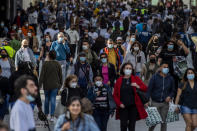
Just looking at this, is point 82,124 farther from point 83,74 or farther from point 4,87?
point 83,74

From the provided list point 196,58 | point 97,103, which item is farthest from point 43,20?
point 97,103

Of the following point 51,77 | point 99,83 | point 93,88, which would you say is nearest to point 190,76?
point 99,83

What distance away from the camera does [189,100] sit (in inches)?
449

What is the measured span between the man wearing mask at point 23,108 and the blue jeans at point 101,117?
428cm

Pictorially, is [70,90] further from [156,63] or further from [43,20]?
[43,20]

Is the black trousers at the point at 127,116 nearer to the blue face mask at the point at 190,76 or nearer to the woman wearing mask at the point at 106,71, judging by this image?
the blue face mask at the point at 190,76

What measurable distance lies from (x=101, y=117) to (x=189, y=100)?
1.60m

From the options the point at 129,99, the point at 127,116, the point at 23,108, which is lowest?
the point at 127,116

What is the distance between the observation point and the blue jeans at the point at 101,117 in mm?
11766

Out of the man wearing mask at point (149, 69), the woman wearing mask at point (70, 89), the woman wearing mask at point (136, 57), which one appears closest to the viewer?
the woman wearing mask at point (70, 89)

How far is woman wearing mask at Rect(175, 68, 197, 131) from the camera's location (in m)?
11.4

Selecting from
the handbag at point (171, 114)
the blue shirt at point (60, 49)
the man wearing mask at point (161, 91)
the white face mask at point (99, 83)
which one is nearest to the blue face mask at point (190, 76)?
the man wearing mask at point (161, 91)

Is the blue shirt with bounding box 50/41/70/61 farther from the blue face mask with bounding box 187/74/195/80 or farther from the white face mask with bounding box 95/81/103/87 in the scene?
the blue face mask with bounding box 187/74/195/80

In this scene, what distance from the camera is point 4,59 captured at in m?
13.9
